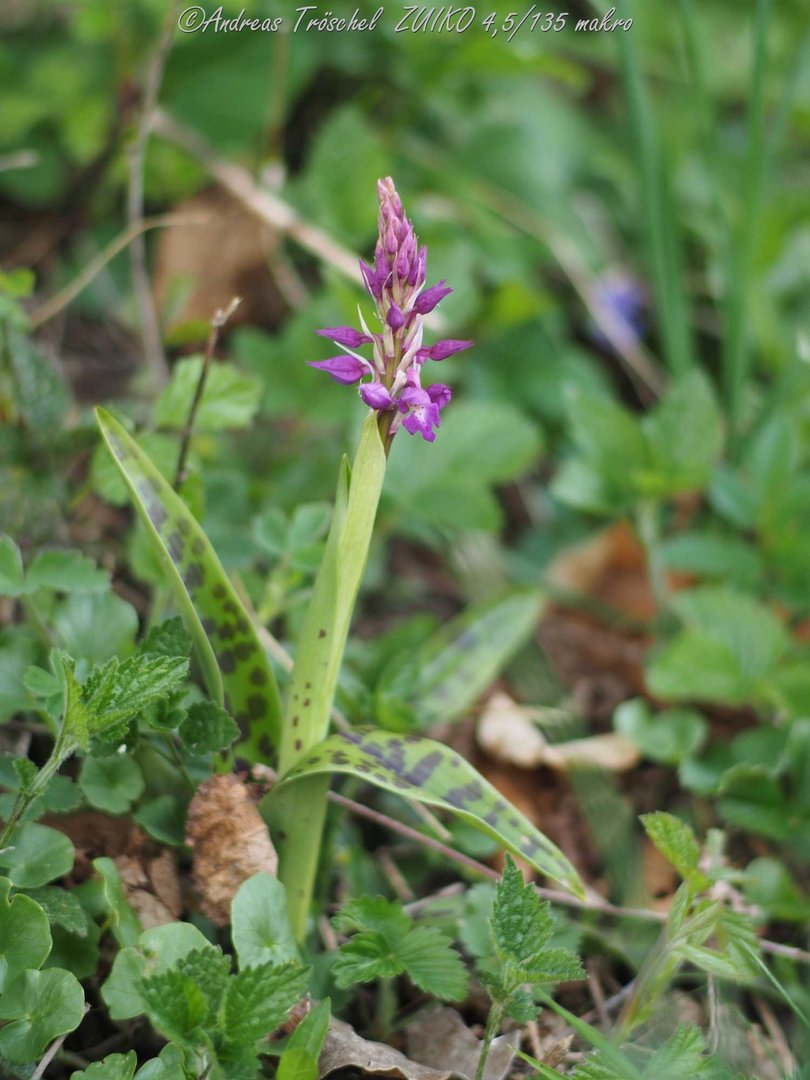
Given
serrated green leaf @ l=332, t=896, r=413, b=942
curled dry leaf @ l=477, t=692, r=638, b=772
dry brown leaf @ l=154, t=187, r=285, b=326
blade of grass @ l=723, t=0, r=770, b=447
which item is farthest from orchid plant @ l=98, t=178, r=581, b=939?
dry brown leaf @ l=154, t=187, r=285, b=326

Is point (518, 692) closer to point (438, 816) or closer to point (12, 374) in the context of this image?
point (438, 816)

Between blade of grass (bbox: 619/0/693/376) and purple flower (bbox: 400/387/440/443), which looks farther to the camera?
blade of grass (bbox: 619/0/693/376)

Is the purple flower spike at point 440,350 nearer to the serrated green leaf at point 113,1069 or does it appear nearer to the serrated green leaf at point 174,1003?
the serrated green leaf at point 174,1003

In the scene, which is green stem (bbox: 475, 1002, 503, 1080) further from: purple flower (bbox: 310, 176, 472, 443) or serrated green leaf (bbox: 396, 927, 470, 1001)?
purple flower (bbox: 310, 176, 472, 443)

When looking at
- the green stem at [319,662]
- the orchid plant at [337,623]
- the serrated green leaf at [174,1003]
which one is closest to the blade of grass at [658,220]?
the orchid plant at [337,623]

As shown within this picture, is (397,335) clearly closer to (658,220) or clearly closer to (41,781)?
(41,781)

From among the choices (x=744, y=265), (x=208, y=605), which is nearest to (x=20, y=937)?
(x=208, y=605)

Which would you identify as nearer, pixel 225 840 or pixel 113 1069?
pixel 113 1069

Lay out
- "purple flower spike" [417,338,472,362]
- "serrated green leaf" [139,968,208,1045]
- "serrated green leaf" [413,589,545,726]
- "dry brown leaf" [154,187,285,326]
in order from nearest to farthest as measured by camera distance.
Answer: "serrated green leaf" [139,968,208,1045]
"purple flower spike" [417,338,472,362]
"serrated green leaf" [413,589,545,726]
"dry brown leaf" [154,187,285,326]
